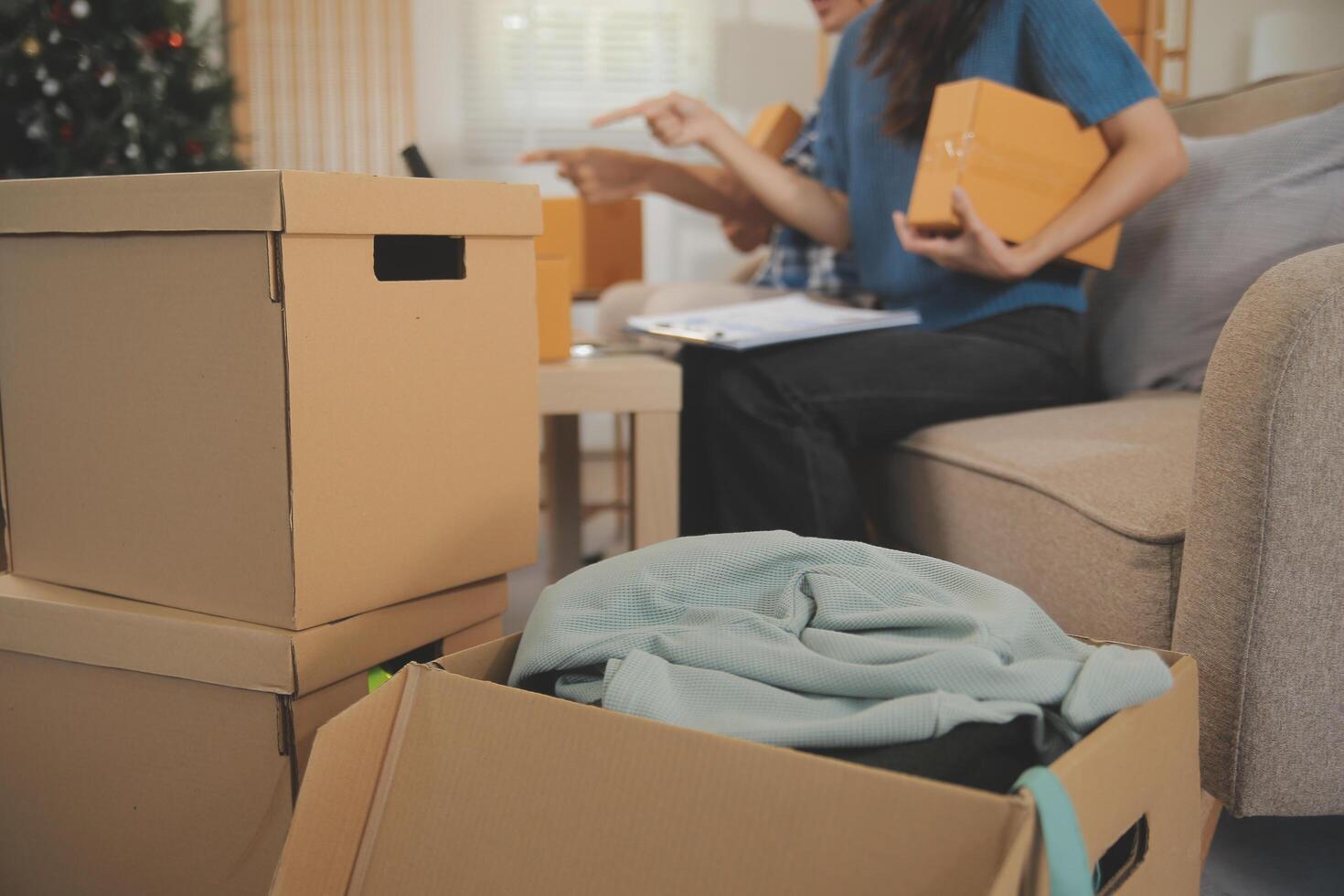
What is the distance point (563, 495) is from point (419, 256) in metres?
0.85

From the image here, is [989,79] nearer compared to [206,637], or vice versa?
[206,637]

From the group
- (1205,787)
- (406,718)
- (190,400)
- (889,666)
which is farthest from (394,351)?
(1205,787)

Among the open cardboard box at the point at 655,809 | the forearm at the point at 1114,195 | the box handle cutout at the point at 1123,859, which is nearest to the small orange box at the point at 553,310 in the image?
the forearm at the point at 1114,195

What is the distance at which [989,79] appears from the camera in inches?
48.9

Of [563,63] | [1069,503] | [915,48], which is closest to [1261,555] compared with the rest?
[1069,503]

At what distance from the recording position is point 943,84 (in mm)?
1240

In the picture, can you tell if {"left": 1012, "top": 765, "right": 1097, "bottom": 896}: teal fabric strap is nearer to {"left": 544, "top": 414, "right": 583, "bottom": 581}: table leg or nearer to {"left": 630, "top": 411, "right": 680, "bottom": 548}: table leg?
{"left": 630, "top": 411, "right": 680, "bottom": 548}: table leg

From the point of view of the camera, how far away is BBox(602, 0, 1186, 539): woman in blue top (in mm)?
1124

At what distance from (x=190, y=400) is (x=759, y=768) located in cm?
44

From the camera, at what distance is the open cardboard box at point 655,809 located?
0.42 m

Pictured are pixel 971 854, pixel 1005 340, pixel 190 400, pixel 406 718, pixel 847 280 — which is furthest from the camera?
pixel 847 280

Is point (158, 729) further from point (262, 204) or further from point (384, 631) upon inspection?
point (262, 204)

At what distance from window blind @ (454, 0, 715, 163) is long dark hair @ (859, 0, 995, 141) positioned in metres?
2.06

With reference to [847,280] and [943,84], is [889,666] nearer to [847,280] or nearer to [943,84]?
[943,84]
